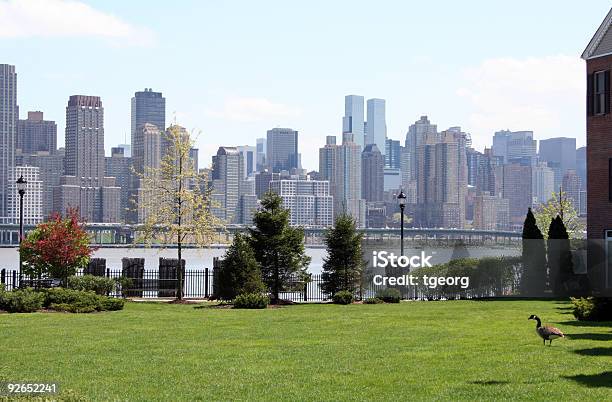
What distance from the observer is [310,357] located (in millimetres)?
19969

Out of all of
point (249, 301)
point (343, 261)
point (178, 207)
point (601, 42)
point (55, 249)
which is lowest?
point (249, 301)

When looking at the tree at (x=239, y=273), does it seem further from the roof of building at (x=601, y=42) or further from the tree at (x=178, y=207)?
the roof of building at (x=601, y=42)

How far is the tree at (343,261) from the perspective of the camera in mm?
42656

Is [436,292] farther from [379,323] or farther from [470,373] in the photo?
[470,373]

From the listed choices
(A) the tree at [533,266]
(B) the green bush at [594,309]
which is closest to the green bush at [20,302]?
(B) the green bush at [594,309]

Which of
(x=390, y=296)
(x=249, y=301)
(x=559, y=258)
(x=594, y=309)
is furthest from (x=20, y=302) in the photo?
(x=559, y=258)

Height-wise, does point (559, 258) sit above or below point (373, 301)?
above

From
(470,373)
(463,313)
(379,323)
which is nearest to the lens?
(470,373)

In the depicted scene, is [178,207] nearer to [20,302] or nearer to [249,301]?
[249,301]

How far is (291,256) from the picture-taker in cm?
4166

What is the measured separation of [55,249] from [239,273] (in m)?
8.10

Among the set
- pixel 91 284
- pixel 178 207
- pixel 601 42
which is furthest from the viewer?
pixel 178 207

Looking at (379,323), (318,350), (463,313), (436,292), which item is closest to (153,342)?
(318,350)

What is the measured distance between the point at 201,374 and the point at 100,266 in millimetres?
32311
